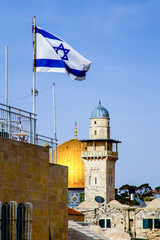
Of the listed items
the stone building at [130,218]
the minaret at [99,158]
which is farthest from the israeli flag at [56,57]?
the minaret at [99,158]

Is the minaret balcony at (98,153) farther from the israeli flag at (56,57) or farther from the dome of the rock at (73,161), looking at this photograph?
the israeli flag at (56,57)

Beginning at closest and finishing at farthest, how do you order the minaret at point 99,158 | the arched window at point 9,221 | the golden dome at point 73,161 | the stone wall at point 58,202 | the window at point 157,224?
1. the arched window at point 9,221
2. the stone wall at point 58,202
3. the window at point 157,224
4. the minaret at point 99,158
5. the golden dome at point 73,161

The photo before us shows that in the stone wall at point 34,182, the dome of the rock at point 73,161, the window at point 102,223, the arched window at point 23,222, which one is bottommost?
the window at point 102,223

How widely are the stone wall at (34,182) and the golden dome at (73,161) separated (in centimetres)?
6085

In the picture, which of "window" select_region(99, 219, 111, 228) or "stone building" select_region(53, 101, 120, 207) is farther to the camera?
"stone building" select_region(53, 101, 120, 207)

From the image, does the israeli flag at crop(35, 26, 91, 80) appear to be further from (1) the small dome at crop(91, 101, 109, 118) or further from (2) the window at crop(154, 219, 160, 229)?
(1) the small dome at crop(91, 101, 109, 118)

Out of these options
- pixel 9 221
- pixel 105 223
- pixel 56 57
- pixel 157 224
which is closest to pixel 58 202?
pixel 9 221

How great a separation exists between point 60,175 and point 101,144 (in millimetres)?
57351

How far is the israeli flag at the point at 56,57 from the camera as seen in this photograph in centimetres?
2248

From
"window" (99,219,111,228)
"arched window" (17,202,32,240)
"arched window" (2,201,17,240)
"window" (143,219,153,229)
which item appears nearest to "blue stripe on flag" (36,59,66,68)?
"arched window" (17,202,32,240)

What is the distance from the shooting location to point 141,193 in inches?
4500

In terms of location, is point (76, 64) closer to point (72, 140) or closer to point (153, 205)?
point (153, 205)

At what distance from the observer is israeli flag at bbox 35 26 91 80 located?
22.5m

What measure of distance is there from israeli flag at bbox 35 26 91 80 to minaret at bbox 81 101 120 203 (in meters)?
55.2
